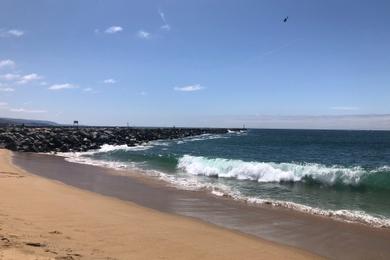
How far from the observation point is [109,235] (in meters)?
8.06

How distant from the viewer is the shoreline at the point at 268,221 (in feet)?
29.2

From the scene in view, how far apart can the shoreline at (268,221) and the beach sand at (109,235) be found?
0.73 metres

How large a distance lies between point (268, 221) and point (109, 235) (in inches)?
183

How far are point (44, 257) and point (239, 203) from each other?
8.76 m

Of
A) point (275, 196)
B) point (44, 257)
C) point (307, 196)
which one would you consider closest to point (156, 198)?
point (275, 196)

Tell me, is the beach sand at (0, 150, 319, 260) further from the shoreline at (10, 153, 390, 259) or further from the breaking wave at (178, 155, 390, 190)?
the breaking wave at (178, 155, 390, 190)

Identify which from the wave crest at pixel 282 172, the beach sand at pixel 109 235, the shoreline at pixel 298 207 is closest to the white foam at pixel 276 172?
the wave crest at pixel 282 172

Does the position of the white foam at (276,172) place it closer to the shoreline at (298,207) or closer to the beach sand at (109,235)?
the shoreline at (298,207)

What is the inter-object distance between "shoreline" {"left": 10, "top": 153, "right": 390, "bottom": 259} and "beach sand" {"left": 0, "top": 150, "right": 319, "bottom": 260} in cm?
73

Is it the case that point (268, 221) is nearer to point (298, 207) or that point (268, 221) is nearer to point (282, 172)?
point (298, 207)

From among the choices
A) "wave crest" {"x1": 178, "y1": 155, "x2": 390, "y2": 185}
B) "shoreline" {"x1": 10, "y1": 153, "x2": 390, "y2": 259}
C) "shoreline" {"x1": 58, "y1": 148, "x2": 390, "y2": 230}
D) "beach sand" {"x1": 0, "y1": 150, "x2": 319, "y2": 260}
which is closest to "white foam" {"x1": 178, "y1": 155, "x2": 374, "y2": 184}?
"wave crest" {"x1": 178, "y1": 155, "x2": 390, "y2": 185}

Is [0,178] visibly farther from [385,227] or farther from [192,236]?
[385,227]

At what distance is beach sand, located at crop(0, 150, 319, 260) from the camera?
6684 mm

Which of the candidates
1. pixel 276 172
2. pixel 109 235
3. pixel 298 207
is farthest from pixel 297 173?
pixel 109 235
